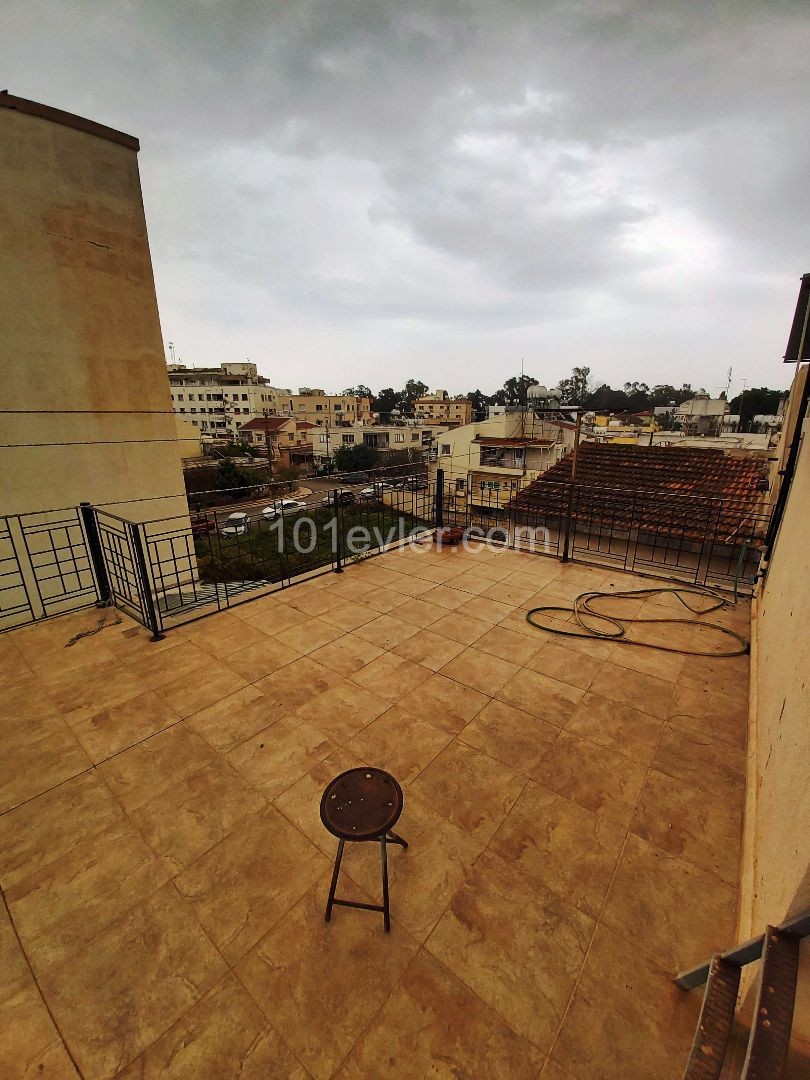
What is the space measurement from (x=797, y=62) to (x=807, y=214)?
175 cm

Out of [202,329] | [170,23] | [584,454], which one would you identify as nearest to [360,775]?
[170,23]

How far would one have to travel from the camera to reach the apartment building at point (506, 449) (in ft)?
67.3

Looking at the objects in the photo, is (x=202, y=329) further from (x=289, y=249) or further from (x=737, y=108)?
(x=737, y=108)

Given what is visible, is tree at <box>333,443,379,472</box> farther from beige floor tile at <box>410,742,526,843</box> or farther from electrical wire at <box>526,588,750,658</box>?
beige floor tile at <box>410,742,526,843</box>

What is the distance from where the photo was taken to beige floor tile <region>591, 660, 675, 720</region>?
288 centimetres

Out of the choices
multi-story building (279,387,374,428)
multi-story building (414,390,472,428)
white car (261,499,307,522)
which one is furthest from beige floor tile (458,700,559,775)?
multi-story building (414,390,472,428)

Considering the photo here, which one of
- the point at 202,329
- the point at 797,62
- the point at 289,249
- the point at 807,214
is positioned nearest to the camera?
the point at 797,62

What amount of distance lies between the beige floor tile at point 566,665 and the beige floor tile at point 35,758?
126 inches

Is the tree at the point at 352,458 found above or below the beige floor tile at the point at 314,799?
below

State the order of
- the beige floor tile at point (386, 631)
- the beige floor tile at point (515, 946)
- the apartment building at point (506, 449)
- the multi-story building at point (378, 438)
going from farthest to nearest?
the multi-story building at point (378, 438), the apartment building at point (506, 449), the beige floor tile at point (386, 631), the beige floor tile at point (515, 946)

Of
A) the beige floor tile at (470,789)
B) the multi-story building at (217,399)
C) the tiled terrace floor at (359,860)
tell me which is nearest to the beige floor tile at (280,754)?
the tiled terrace floor at (359,860)

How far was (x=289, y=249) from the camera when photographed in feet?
50.8

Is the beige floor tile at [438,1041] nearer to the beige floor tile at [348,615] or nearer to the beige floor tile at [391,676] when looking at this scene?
the beige floor tile at [391,676]

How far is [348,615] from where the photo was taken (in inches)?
164
